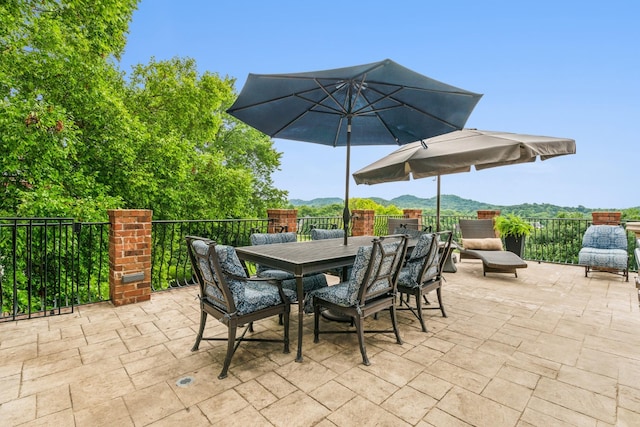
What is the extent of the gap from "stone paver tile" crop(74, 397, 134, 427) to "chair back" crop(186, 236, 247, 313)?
763 millimetres

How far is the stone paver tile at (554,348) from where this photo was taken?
2325 millimetres

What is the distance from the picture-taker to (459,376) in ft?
6.72

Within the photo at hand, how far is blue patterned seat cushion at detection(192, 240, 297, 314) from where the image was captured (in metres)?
2.08

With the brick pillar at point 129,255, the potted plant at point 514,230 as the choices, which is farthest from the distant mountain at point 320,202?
the brick pillar at point 129,255

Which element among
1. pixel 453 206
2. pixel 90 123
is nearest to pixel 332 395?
pixel 90 123

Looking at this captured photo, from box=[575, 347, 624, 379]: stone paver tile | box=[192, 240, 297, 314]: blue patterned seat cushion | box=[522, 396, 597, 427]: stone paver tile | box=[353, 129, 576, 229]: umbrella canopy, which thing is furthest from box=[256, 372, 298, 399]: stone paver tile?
box=[353, 129, 576, 229]: umbrella canopy

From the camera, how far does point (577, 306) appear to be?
362 cm

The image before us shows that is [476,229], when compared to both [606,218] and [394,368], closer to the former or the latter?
[606,218]

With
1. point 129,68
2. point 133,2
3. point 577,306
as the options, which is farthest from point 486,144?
point 129,68

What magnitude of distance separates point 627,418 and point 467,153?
281cm

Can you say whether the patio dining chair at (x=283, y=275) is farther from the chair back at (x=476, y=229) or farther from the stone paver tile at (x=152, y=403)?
the chair back at (x=476, y=229)

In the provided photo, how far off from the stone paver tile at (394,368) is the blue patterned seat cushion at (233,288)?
86 cm

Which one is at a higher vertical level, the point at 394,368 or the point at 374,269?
the point at 374,269

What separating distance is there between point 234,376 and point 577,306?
13.2 ft
